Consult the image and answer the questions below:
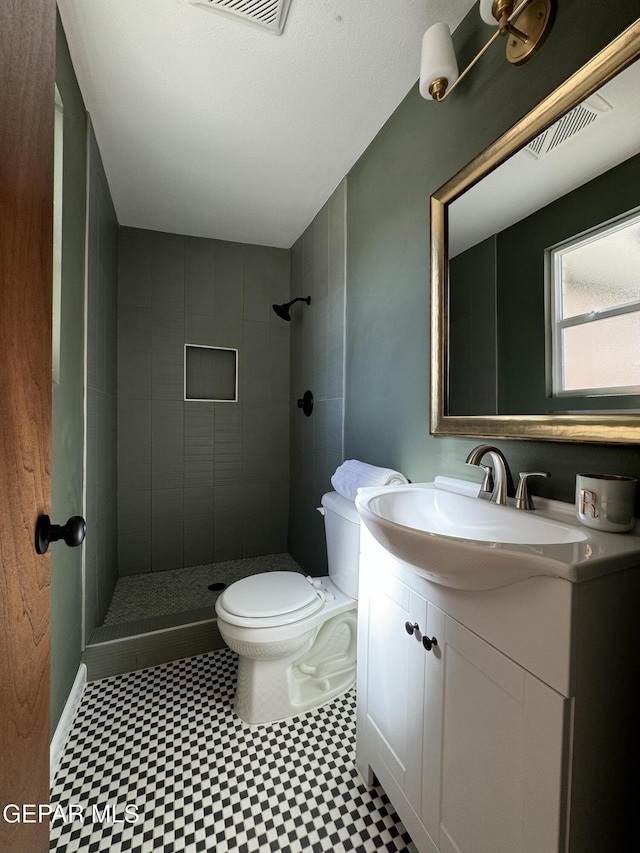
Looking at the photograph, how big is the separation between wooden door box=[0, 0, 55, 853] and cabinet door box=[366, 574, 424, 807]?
72 centimetres

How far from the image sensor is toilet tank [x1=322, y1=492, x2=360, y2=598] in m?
1.51

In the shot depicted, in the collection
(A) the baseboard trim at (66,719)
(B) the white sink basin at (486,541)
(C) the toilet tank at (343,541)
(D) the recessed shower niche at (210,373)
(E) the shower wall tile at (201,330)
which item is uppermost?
(E) the shower wall tile at (201,330)

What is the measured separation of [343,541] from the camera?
1566mm

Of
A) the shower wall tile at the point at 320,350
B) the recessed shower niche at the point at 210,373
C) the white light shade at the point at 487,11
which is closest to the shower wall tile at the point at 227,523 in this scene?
the recessed shower niche at the point at 210,373

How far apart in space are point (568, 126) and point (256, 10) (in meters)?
1.01

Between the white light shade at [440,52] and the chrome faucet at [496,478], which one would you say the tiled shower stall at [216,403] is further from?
Result: the chrome faucet at [496,478]

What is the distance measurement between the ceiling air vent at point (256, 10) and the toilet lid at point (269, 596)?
1.93m

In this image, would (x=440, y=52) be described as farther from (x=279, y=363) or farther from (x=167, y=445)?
(x=167, y=445)

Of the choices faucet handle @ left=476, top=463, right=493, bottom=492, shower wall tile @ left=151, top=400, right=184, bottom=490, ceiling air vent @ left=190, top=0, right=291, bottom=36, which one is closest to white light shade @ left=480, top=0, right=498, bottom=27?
ceiling air vent @ left=190, top=0, right=291, bottom=36

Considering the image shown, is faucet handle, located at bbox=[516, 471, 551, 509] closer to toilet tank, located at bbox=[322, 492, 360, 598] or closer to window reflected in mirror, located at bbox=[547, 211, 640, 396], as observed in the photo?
window reflected in mirror, located at bbox=[547, 211, 640, 396]

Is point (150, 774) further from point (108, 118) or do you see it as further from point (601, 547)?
point (108, 118)

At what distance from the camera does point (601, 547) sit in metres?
0.63

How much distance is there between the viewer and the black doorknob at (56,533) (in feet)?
1.82

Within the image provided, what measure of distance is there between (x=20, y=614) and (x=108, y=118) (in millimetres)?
1992
